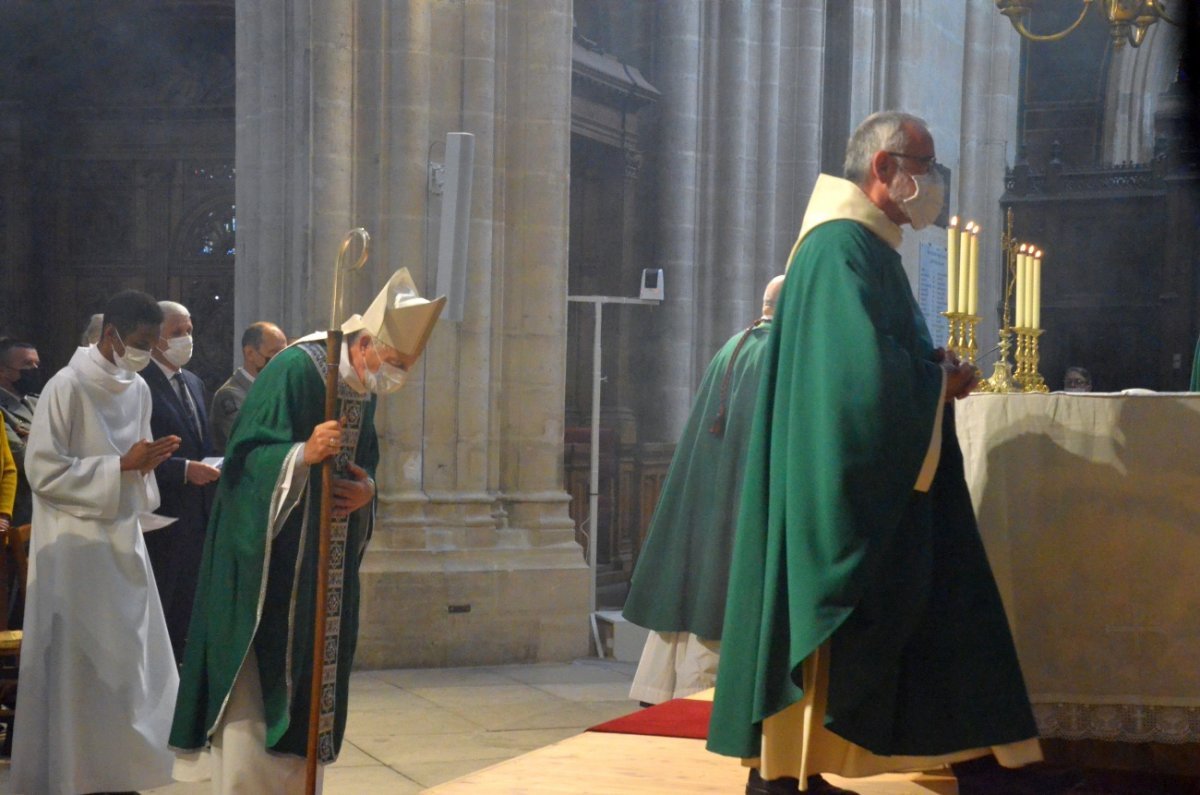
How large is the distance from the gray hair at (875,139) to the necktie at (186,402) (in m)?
3.55

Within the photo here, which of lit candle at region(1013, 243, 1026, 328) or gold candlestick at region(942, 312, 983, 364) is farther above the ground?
lit candle at region(1013, 243, 1026, 328)

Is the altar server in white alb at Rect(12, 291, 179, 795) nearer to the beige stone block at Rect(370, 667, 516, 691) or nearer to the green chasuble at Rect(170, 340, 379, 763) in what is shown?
the green chasuble at Rect(170, 340, 379, 763)

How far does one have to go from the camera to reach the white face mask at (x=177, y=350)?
620 cm

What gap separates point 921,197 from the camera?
3.38 m

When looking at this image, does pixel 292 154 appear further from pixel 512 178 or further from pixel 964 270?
pixel 964 270

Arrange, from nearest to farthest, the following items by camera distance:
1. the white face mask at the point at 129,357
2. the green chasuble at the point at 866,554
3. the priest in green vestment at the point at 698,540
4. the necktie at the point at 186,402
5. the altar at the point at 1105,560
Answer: the green chasuble at the point at 866,554
the altar at the point at 1105,560
the white face mask at the point at 129,357
the priest in green vestment at the point at 698,540
the necktie at the point at 186,402

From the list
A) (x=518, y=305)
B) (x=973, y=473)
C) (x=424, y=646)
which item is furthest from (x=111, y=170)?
(x=973, y=473)

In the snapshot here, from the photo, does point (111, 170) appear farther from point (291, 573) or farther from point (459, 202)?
point (291, 573)

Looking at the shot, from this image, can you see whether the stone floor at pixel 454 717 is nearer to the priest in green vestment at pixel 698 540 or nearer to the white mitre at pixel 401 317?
the priest in green vestment at pixel 698 540

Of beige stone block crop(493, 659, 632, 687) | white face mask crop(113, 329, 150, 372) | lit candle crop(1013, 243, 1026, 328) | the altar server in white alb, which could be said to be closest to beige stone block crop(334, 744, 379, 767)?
the altar server in white alb

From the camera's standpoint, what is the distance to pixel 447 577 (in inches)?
298

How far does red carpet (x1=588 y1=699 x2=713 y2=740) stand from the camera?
4348 millimetres

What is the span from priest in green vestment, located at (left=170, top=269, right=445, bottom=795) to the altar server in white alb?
2.71 ft

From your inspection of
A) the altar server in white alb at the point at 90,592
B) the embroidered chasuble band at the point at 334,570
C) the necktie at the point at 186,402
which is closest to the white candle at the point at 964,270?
the embroidered chasuble band at the point at 334,570
